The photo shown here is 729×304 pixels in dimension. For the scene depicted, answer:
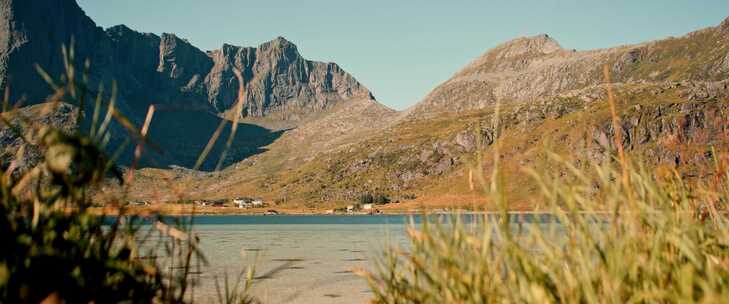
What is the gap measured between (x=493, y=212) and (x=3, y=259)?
277 cm

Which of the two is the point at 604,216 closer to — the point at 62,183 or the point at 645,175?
the point at 645,175

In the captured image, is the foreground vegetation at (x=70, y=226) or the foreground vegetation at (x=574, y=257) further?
the foreground vegetation at (x=70, y=226)

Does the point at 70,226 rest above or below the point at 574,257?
above

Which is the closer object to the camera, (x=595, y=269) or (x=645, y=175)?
(x=595, y=269)

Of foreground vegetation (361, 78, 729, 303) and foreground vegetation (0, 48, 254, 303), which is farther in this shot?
foreground vegetation (0, 48, 254, 303)

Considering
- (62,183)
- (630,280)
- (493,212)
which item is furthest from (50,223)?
(630,280)

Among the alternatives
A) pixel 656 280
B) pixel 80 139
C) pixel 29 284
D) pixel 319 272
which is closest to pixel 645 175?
pixel 656 280

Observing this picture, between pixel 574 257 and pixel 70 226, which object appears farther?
pixel 70 226

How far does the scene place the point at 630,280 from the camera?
3.29m

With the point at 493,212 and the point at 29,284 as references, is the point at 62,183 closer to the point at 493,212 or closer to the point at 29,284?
the point at 29,284

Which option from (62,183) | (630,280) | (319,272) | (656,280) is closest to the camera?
(630,280)

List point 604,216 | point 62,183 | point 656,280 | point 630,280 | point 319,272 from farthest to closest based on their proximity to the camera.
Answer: point 319,272 → point 604,216 → point 62,183 → point 656,280 → point 630,280

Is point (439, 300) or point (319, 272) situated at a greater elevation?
point (439, 300)

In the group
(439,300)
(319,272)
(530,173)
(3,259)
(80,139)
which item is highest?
(80,139)
